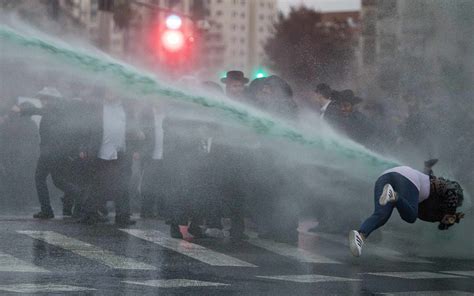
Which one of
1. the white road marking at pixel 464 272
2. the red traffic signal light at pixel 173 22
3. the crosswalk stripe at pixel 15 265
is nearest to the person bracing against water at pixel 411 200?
the white road marking at pixel 464 272

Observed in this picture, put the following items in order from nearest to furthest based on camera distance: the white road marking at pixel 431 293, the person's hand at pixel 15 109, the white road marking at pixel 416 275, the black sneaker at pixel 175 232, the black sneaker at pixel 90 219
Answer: the white road marking at pixel 431 293 < the white road marking at pixel 416 275 < the black sneaker at pixel 175 232 < the black sneaker at pixel 90 219 < the person's hand at pixel 15 109

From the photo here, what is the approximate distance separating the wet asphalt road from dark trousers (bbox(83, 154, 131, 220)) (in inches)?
12.4

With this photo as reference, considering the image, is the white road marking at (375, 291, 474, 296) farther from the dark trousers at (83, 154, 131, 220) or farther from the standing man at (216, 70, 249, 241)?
the dark trousers at (83, 154, 131, 220)

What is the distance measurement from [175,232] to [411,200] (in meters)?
4.12

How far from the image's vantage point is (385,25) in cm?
2112

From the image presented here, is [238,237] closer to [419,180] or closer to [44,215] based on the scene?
[44,215]

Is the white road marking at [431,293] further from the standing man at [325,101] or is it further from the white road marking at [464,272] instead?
the standing man at [325,101]

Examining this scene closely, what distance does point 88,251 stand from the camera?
13.1 metres

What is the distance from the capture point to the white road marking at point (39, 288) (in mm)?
10023

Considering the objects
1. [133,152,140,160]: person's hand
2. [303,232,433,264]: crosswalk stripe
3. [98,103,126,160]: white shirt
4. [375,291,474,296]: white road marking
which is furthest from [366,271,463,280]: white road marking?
[133,152,140,160]: person's hand

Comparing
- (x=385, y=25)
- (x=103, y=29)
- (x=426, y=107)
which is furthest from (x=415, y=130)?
(x=103, y=29)

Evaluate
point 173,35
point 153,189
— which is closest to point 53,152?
point 153,189

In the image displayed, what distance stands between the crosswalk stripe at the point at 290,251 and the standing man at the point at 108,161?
178 cm

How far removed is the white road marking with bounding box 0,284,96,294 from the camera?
10023mm
